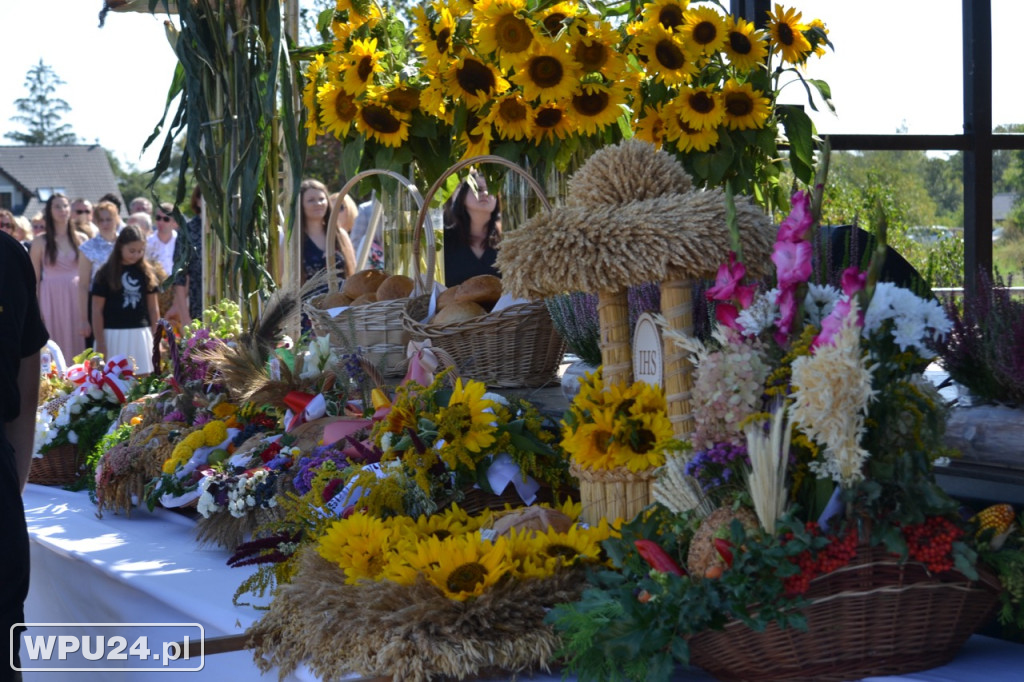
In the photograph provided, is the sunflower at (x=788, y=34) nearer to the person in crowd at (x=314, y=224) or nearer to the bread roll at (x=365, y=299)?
the bread roll at (x=365, y=299)

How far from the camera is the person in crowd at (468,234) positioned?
369 cm

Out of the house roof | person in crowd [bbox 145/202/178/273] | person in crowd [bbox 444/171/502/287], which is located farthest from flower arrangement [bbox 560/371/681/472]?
the house roof

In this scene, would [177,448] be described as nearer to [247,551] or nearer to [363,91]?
[247,551]

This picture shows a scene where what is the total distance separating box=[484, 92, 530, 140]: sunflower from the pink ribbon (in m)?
1.31

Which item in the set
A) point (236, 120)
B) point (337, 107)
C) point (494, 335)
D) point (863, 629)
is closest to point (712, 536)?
point (863, 629)

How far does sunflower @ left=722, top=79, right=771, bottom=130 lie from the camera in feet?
7.83

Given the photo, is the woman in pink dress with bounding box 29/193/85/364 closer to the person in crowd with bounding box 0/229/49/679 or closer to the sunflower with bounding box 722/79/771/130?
the person in crowd with bounding box 0/229/49/679

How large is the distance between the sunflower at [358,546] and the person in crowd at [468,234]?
92.2 inches

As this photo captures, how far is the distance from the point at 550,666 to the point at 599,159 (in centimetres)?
59

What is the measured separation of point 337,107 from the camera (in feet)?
7.79

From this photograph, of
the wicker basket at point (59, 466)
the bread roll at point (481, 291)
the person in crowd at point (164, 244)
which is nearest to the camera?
the bread roll at point (481, 291)

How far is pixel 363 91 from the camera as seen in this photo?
2.33 metres

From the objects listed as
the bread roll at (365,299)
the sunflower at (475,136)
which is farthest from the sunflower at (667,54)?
the bread roll at (365,299)

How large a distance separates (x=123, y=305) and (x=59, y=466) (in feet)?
8.83
